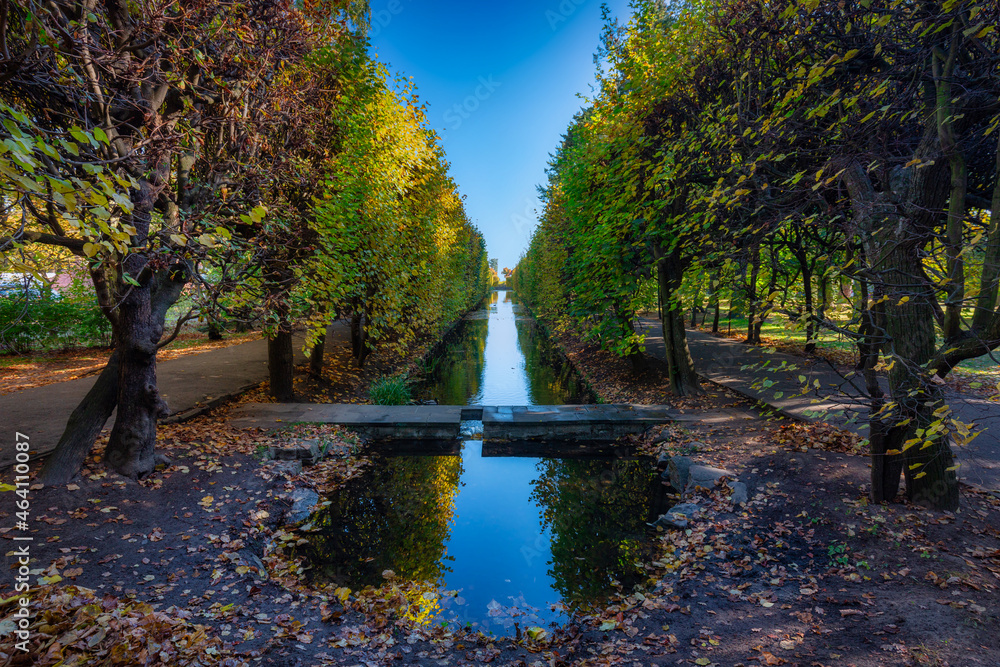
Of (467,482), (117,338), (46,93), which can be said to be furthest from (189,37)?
(467,482)

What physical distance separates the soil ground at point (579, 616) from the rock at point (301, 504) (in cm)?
27

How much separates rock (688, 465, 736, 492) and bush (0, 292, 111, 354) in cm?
1928

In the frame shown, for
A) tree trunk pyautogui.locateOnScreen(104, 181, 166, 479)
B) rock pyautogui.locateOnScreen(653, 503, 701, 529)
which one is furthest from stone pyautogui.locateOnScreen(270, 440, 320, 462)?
rock pyautogui.locateOnScreen(653, 503, 701, 529)

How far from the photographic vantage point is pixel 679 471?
7.50m

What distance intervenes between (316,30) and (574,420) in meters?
9.28

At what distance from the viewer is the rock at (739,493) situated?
20.2 ft

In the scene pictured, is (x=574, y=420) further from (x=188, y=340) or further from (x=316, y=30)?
(x=188, y=340)

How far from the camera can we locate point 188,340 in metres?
20.9

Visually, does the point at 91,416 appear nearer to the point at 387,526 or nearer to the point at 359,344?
the point at 387,526

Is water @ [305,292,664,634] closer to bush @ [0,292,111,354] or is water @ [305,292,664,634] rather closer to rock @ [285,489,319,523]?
rock @ [285,489,319,523]

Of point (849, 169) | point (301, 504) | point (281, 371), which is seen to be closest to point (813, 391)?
point (849, 169)

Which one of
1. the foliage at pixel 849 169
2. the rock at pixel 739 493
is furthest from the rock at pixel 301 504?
the foliage at pixel 849 169

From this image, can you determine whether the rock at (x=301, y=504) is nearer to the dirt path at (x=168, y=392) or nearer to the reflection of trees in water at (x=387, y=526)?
the reflection of trees in water at (x=387, y=526)

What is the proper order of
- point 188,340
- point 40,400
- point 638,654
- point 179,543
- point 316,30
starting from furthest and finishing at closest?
point 188,340, point 40,400, point 316,30, point 179,543, point 638,654
